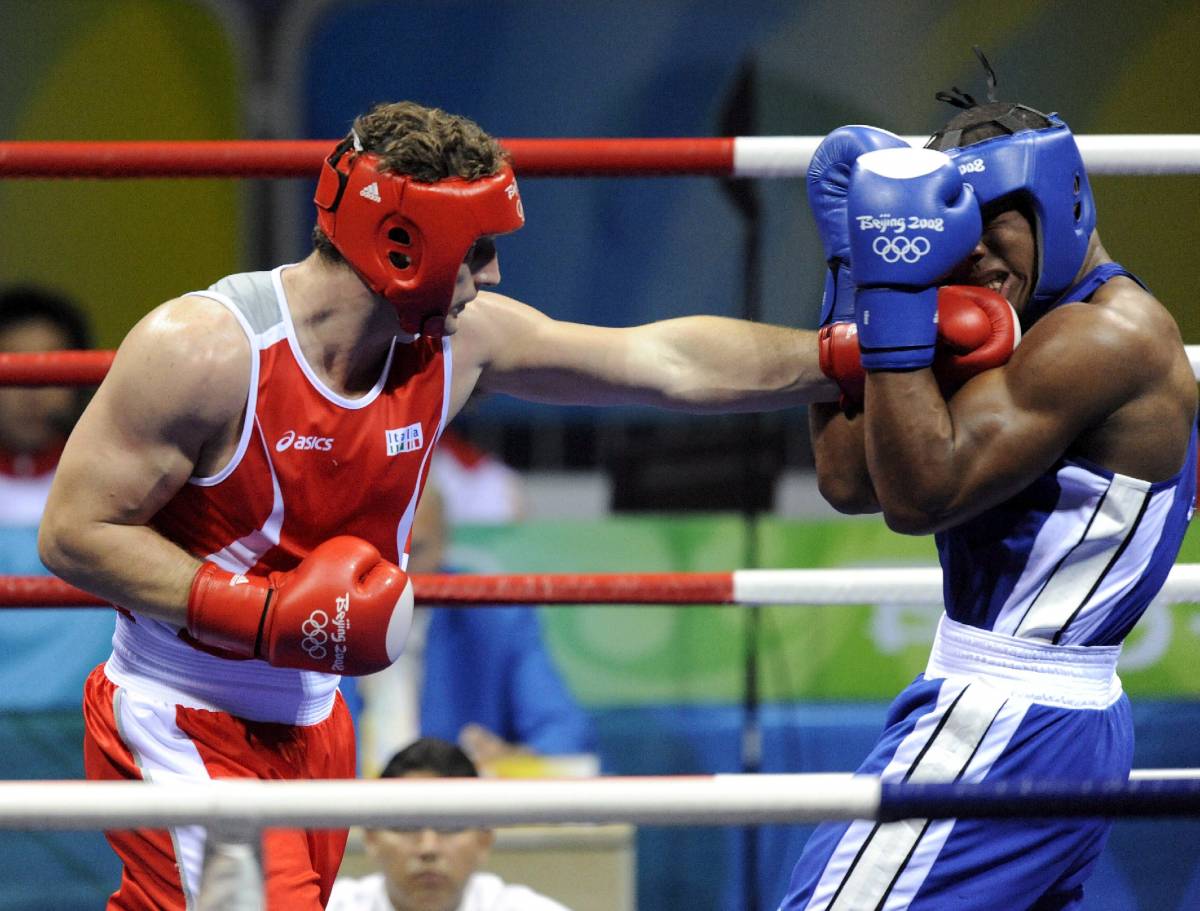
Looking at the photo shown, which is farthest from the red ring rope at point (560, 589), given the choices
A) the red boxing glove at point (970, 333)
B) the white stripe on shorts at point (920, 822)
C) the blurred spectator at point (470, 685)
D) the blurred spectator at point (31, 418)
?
the blurred spectator at point (31, 418)

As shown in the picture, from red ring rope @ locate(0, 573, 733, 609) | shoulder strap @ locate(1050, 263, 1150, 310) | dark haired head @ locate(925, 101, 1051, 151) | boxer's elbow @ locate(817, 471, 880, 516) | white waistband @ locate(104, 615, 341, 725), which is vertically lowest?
white waistband @ locate(104, 615, 341, 725)

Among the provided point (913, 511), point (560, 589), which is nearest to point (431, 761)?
point (560, 589)

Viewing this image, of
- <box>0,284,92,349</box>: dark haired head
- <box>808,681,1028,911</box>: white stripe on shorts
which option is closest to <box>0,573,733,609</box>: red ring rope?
<box>808,681,1028,911</box>: white stripe on shorts

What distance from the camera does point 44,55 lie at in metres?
5.73

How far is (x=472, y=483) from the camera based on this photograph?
506 cm

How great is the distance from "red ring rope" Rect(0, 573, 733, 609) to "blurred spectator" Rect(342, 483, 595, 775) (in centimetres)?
138

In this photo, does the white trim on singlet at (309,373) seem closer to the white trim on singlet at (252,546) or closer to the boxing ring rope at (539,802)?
the white trim on singlet at (252,546)

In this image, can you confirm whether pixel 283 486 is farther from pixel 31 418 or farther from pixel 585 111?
pixel 585 111

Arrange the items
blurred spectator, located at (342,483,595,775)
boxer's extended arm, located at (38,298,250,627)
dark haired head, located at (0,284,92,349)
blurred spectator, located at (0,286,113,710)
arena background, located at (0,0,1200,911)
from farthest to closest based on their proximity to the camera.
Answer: arena background, located at (0,0,1200,911), dark haired head, located at (0,284,92,349), blurred spectator, located at (342,483,595,775), blurred spectator, located at (0,286,113,710), boxer's extended arm, located at (38,298,250,627)

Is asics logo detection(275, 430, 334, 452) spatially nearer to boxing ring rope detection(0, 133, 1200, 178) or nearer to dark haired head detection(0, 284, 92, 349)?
boxing ring rope detection(0, 133, 1200, 178)

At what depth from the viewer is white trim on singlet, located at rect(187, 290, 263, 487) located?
6.47ft

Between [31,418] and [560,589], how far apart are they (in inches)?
101

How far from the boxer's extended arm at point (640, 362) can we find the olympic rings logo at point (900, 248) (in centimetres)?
40

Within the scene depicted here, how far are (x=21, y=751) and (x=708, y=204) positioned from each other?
3.49m
